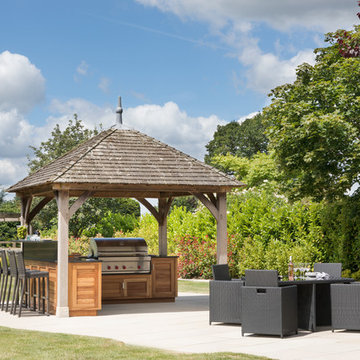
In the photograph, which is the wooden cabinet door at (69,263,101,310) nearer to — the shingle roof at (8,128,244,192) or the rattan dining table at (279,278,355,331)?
the shingle roof at (8,128,244,192)

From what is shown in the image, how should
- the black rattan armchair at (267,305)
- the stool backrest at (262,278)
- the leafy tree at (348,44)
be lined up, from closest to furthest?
1. the black rattan armchair at (267,305)
2. the stool backrest at (262,278)
3. the leafy tree at (348,44)

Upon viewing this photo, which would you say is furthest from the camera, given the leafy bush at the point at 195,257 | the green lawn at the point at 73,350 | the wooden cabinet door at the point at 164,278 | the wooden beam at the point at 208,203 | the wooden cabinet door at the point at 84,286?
the leafy bush at the point at 195,257

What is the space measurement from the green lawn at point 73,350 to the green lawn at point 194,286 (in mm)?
8087

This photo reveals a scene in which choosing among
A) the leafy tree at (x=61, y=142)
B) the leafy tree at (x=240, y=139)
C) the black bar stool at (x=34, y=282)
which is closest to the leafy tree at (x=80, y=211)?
the leafy tree at (x=61, y=142)

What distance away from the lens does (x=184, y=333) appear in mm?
10008

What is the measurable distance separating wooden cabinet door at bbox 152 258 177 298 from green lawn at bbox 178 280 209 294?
2360mm

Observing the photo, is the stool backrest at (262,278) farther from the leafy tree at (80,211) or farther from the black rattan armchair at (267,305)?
the leafy tree at (80,211)

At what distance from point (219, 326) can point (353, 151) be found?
5.78m

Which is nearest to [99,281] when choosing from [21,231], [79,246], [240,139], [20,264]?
[20,264]

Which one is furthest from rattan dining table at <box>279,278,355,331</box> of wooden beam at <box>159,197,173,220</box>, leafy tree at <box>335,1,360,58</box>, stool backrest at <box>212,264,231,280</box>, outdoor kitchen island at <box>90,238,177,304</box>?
leafy tree at <box>335,1,360,58</box>

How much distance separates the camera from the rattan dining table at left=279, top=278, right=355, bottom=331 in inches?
399

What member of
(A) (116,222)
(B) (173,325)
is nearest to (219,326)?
(B) (173,325)

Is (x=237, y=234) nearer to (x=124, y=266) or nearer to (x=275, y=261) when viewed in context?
(x=275, y=261)

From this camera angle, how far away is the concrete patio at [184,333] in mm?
8400
